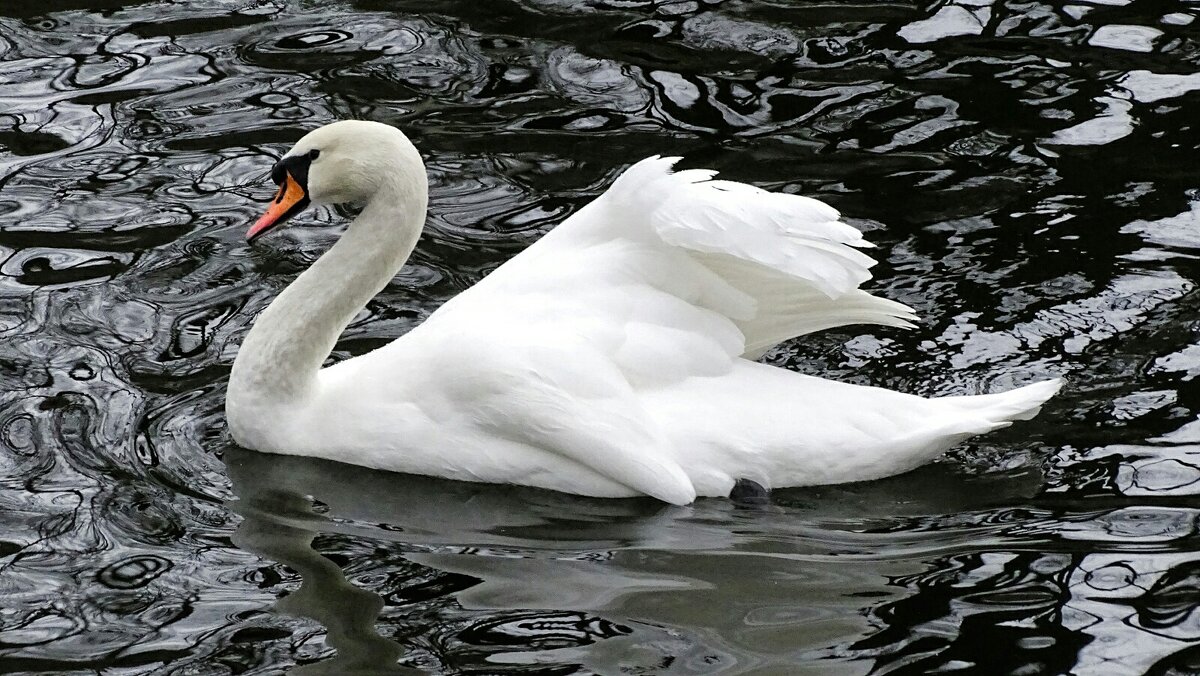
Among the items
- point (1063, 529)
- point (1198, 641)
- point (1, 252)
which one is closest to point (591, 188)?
point (1, 252)

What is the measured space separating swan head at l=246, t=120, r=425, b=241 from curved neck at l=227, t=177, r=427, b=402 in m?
0.06

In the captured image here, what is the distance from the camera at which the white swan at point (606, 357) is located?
6.41 meters

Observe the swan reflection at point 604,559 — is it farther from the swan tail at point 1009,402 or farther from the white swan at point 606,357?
the swan tail at point 1009,402

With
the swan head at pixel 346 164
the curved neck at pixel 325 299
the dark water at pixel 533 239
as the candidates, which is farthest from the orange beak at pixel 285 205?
the dark water at pixel 533 239

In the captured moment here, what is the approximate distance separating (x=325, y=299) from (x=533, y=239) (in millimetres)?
1804

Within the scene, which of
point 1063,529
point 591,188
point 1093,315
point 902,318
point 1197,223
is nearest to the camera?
point 1063,529

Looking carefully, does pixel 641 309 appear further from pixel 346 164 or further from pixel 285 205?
pixel 285 205

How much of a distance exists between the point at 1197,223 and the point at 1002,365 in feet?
5.22

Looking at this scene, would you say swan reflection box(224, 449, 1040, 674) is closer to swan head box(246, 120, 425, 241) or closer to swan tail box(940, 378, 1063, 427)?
swan tail box(940, 378, 1063, 427)

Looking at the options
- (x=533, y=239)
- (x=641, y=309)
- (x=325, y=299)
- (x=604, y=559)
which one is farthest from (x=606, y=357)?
(x=533, y=239)

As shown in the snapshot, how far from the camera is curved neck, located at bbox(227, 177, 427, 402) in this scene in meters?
6.81

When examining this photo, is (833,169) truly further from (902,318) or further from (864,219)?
(902,318)

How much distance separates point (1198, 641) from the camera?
5.45m

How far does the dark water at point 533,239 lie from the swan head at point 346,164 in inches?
39.3
